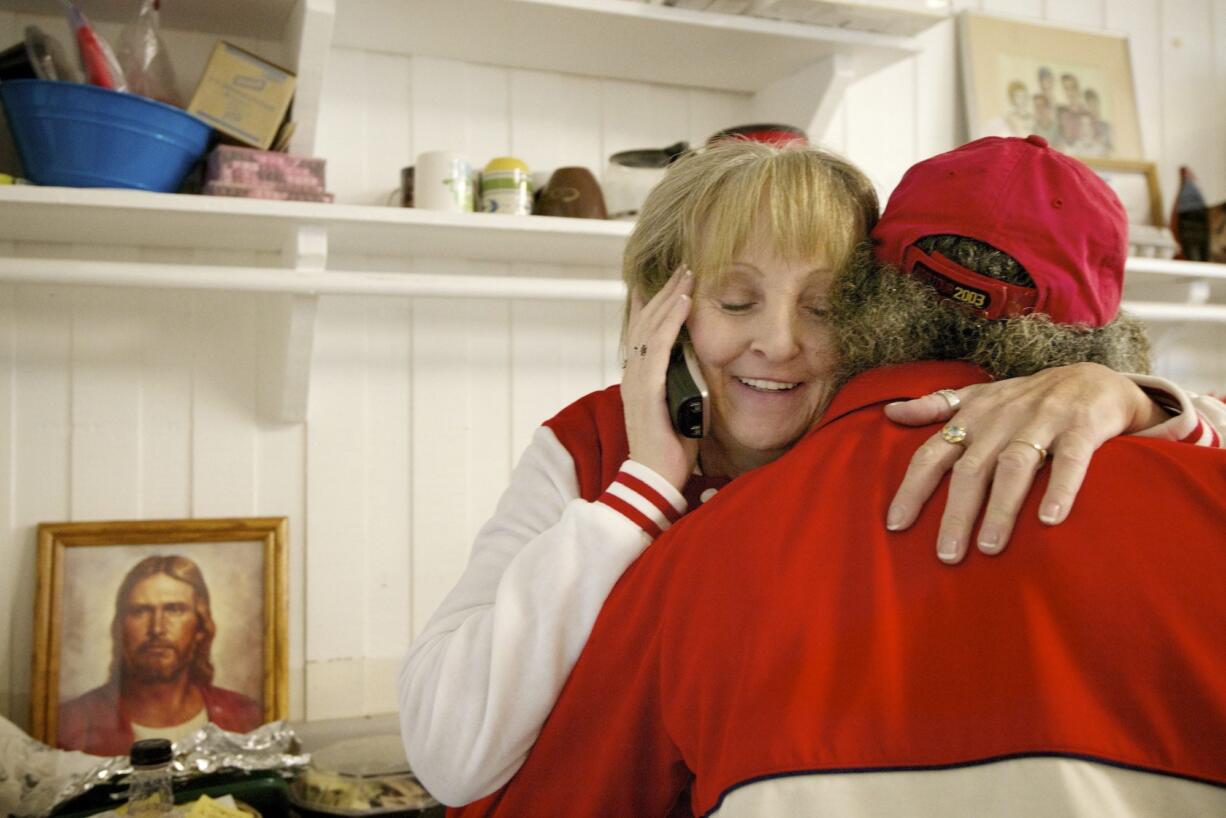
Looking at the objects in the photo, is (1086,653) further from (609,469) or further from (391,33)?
(391,33)

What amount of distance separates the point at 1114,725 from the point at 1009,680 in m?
0.05

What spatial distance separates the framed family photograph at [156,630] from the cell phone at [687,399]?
843 millimetres

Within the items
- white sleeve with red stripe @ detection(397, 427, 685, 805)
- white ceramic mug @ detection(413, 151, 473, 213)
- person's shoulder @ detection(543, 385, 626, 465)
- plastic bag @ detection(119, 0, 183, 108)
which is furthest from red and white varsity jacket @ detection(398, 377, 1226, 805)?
plastic bag @ detection(119, 0, 183, 108)

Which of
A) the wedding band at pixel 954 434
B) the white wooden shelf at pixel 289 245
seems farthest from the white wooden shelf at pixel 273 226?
the wedding band at pixel 954 434

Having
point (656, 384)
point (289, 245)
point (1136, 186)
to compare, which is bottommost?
point (656, 384)

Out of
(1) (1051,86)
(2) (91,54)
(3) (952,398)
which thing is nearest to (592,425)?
(3) (952,398)

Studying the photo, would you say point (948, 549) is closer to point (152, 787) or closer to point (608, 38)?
point (152, 787)

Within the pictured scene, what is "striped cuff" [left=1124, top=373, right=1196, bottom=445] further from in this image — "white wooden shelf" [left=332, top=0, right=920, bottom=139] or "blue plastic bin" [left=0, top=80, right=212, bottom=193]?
"blue plastic bin" [left=0, top=80, right=212, bottom=193]

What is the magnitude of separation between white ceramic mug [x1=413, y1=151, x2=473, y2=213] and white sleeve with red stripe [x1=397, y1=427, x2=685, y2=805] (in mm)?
724

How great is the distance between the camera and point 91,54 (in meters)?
1.27

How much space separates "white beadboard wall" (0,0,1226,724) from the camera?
1.52 m

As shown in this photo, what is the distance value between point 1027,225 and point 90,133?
1081 mm

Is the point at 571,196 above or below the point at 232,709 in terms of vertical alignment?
above

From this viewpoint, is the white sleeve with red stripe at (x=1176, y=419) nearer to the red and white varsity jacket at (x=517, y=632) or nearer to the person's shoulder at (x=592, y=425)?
the red and white varsity jacket at (x=517, y=632)
